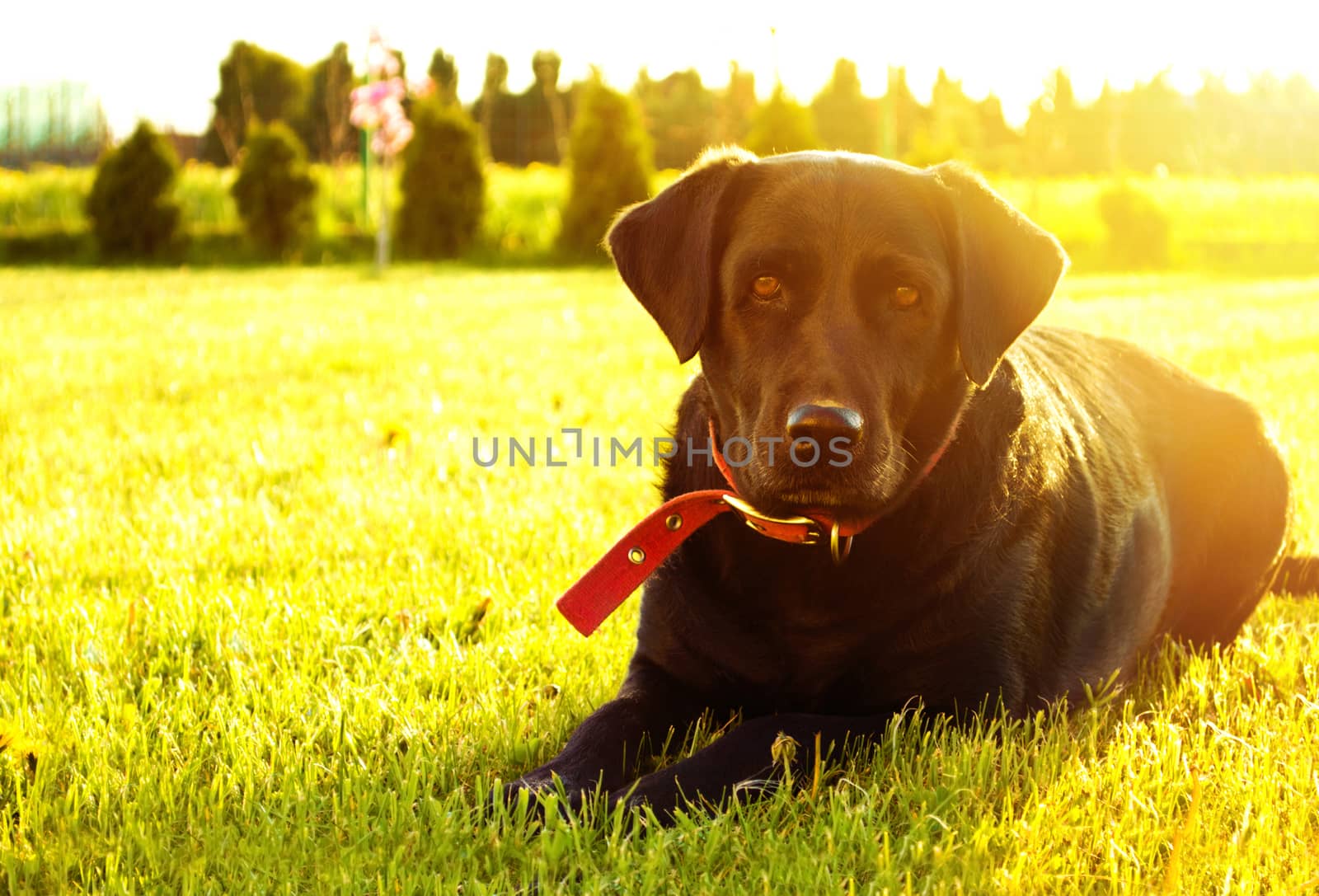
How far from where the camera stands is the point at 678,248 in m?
2.85

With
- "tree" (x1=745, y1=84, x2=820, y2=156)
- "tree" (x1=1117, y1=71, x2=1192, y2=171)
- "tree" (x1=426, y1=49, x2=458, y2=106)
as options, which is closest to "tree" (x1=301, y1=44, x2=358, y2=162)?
"tree" (x1=426, y1=49, x2=458, y2=106)

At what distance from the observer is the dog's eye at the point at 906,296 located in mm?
2656

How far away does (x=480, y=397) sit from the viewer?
7.14 meters

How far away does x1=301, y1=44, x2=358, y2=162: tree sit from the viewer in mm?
30691

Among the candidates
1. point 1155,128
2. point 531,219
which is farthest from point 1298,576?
point 1155,128

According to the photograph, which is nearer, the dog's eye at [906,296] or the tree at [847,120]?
the dog's eye at [906,296]

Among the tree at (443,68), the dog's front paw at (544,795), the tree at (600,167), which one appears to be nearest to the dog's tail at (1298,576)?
the dog's front paw at (544,795)

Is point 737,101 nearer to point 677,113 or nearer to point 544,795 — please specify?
point 677,113

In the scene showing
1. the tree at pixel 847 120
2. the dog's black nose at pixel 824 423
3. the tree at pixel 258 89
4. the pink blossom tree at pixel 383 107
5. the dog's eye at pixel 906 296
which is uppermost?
the tree at pixel 258 89

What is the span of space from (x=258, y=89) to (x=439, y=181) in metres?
17.3

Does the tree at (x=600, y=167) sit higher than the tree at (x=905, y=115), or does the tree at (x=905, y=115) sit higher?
the tree at (x=905, y=115)

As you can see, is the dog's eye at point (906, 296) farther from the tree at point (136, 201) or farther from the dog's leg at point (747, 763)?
the tree at point (136, 201)

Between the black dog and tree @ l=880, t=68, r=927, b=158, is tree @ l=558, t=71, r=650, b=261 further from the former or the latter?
the black dog

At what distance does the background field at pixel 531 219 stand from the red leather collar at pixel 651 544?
1875cm
